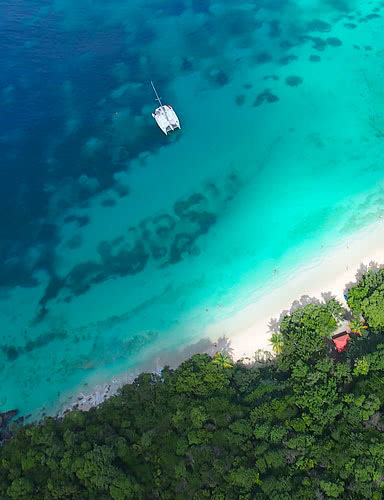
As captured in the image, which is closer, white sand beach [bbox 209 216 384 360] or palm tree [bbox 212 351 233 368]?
palm tree [bbox 212 351 233 368]

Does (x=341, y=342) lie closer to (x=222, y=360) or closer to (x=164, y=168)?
(x=222, y=360)

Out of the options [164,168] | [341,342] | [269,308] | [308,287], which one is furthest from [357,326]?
[164,168]

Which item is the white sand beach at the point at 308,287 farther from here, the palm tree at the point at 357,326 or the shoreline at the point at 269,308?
the palm tree at the point at 357,326

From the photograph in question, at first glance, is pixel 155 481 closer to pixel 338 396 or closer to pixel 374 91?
pixel 338 396

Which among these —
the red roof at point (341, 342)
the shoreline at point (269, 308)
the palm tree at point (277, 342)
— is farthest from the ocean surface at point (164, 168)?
the red roof at point (341, 342)

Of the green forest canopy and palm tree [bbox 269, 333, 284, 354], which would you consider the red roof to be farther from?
palm tree [bbox 269, 333, 284, 354]

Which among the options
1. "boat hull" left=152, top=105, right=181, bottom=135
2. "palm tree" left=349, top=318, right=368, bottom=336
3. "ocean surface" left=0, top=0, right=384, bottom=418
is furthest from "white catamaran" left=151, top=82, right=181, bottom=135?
"palm tree" left=349, top=318, right=368, bottom=336

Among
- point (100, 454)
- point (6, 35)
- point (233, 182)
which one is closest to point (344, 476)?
point (100, 454)
